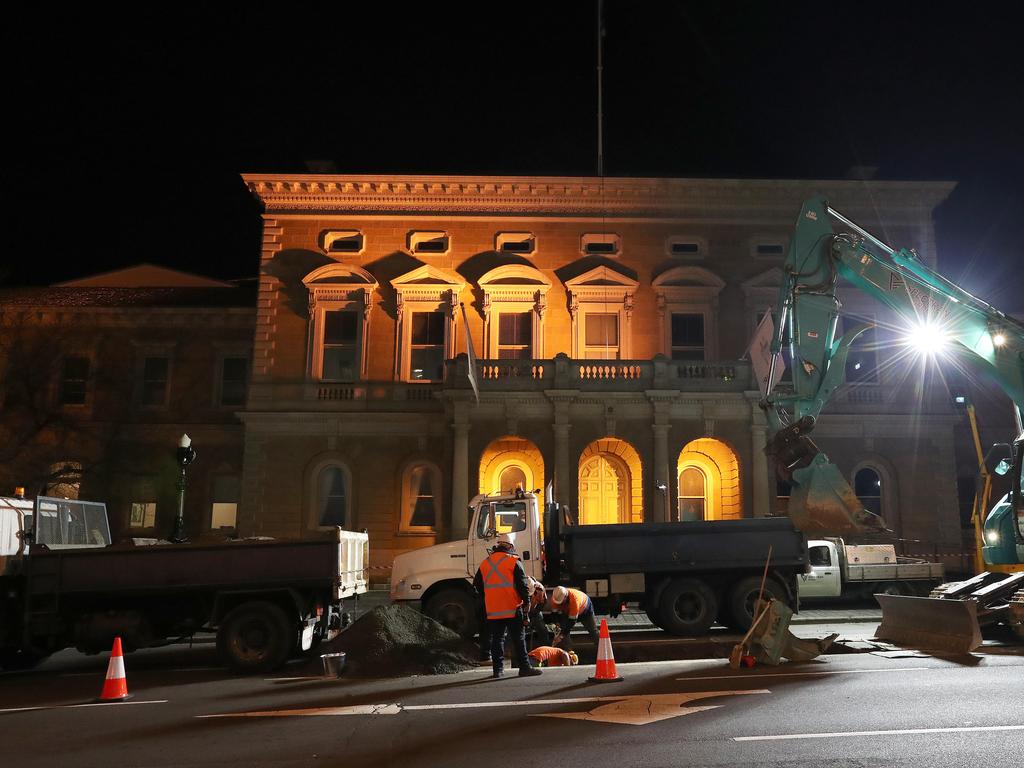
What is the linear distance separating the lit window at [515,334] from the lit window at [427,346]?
6.49 ft

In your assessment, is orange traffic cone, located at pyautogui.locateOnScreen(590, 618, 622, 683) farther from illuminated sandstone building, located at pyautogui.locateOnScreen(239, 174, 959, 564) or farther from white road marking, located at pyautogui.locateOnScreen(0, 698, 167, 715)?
illuminated sandstone building, located at pyautogui.locateOnScreen(239, 174, 959, 564)

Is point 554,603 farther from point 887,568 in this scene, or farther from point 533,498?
point 887,568

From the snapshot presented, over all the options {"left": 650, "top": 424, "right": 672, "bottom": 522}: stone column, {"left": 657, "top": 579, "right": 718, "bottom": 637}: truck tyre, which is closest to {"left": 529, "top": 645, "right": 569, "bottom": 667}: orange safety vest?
{"left": 657, "top": 579, "right": 718, "bottom": 637}: truck tyre

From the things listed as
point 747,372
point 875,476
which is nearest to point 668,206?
point 747,372

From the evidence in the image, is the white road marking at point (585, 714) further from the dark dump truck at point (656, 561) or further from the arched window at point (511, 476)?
the arched window at point (511, 476)

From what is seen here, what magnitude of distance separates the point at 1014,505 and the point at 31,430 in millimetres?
29152

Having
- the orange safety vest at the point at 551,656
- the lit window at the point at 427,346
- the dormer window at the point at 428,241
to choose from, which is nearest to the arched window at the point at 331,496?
the lit window at the point at 427,346

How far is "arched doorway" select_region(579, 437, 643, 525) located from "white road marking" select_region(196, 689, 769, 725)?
16.8 m

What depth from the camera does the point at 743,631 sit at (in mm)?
14172

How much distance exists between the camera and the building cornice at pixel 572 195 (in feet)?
90.4

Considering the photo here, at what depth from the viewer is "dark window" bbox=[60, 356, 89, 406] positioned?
1203 inches

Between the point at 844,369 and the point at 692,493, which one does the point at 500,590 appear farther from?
the point at 692,493

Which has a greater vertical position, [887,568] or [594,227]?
[594,227]

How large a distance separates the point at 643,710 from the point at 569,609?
403cm
